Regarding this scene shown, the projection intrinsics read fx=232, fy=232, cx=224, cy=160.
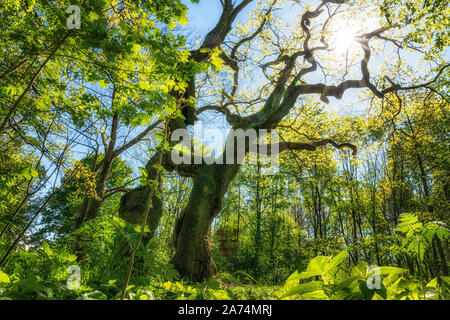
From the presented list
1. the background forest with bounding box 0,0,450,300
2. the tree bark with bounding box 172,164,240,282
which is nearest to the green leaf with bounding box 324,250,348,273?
the background forest with bounding box 0,0,450,300

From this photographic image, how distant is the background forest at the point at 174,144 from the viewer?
3.64 feet

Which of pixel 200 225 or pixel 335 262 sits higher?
pixel 200 225

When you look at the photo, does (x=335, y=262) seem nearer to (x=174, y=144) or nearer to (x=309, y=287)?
(x=309, y=287)

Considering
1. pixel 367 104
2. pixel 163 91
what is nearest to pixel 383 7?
pixel 367 104

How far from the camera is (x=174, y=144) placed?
516 centimetres

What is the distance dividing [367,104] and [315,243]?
6.96m

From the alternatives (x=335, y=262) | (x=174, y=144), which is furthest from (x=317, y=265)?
(x=174, y=144)

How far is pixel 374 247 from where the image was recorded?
1061 centimetres

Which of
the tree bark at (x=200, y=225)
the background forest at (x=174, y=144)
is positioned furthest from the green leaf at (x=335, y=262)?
the tree bark at (x=200, y=225)

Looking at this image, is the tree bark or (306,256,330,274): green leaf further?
the tree bark

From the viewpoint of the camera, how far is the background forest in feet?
3.64

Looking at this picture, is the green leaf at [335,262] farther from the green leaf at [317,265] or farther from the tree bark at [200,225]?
the tree bark at [200,225]

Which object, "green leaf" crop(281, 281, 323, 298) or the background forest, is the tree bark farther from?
"green leaf" crop(281, 281, 323, 298)
